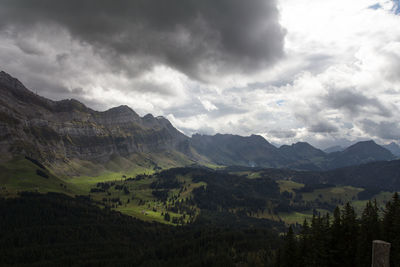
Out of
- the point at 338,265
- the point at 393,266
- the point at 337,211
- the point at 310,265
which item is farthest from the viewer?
the point at 337,211

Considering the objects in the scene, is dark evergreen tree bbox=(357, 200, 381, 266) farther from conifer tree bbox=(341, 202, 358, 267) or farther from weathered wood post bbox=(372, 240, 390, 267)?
weathered wood post bbox=(372, 240, 390, 267)

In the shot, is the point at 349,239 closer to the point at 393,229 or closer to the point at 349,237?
the point at 349,237

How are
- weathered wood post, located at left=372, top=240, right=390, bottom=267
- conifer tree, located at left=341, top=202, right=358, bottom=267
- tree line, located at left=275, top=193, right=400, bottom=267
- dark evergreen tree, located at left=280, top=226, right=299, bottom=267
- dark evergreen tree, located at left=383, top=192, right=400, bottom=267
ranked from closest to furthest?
weathered wood post, located at left=372, top=240, right=390, bottom=267 < dark evergreen tree, located at left=383, top=192, right=400, bottom=267 < tree line, located at left=275, top=193, right=400, bottom=267 < conifer tree, located at left=341, top=202, right=358, bottom=267 < dark evergreen tree, located at left=280, top=226, right=299, bottom=267

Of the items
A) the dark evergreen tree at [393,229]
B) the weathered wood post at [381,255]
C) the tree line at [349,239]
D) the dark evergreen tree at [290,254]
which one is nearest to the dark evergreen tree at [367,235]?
the tree line at [349,239]

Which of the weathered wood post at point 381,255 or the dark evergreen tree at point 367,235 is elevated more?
the weathered wood post at point 381,255

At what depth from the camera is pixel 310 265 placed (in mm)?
64500

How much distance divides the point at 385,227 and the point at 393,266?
13361 millimetres

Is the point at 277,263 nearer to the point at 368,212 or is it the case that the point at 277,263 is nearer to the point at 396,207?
the point at 368,212

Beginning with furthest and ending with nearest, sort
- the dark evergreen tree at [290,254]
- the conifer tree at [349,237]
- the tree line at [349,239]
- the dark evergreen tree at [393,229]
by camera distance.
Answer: the dark evergreen tree at [290,254] → the conifer tree at [349,237] → the tree line at [349,239] → the dark evergreen tree at [393,229]

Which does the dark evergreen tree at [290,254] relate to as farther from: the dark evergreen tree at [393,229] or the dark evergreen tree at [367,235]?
the dark evergreen tree at [393,229]

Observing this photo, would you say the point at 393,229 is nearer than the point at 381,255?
No

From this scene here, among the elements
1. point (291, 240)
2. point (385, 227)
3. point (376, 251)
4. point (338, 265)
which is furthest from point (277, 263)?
point (376, 251)

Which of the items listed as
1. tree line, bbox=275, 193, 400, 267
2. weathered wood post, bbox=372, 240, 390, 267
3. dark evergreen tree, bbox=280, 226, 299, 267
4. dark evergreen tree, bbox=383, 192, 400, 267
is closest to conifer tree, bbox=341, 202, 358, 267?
tree line, bbox=275, 193, 400, 267

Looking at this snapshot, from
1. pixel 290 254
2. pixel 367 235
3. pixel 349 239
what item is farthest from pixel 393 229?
pixel 290 254
